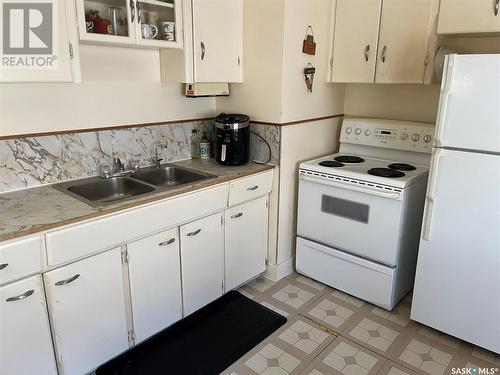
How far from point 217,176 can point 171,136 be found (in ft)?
1.84

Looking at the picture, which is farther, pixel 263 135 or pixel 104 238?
pixel 263 135

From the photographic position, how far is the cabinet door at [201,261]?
7.13 feet

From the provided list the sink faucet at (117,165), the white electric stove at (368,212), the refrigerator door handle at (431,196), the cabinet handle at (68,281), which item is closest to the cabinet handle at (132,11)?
the sink faucet at (117,165)

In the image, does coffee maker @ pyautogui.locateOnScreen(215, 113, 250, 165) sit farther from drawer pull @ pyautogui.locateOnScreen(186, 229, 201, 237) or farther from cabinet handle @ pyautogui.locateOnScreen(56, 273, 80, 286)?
cabinet handle @ pyautogui.locateOnScreen(56, 273, 80, 286)

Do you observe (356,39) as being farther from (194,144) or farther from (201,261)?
(201,261)

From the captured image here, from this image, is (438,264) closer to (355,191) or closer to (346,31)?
(355,191)

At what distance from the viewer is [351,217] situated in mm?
2506

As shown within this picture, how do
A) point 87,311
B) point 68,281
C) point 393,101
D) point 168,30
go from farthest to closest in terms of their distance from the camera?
point 393,101
point 168,30
point 87,311
point 68,281

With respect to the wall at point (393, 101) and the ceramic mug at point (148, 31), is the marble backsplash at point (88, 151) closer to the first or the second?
the ceramic mug at point (148, 31)

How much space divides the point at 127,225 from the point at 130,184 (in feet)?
1.69

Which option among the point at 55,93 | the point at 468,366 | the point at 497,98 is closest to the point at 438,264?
the point at 468,366

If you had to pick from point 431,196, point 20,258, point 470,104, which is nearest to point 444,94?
point 470,104

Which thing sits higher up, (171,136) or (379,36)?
(379,36)

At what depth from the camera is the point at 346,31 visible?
267cm
